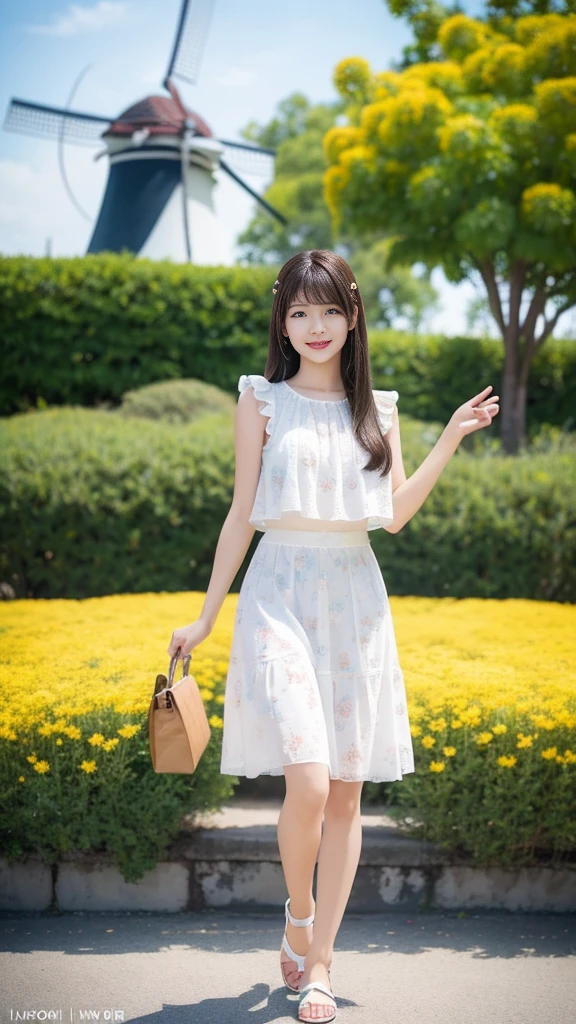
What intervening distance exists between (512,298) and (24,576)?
26.4ft

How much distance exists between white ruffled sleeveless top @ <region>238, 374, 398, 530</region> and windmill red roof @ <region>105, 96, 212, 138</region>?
16978 millimetres

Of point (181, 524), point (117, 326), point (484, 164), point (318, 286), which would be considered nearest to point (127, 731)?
point (318, 286)

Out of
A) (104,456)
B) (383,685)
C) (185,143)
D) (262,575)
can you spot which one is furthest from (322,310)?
(185,143)

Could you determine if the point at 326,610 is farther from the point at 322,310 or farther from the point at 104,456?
the point at 104,456

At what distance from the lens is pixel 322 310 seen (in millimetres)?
2541

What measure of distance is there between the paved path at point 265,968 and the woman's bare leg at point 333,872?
0.16 meters

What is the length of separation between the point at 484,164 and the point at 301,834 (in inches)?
378

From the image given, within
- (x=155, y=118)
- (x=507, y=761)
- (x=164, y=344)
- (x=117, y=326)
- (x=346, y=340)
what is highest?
(x=155, y=118)

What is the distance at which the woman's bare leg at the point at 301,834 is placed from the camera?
7.36ft

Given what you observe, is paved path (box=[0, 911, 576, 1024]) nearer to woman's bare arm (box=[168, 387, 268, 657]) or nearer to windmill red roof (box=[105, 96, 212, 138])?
woman's bare arm (box=[168, 387, 268, 657])

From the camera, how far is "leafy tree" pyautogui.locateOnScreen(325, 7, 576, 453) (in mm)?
10445

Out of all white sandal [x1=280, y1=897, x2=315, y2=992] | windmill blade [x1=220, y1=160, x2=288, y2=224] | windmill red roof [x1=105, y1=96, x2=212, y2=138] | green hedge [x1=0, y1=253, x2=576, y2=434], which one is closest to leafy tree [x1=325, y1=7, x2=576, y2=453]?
green hedge [x1=0, y1=253, x2=576, y2=434]

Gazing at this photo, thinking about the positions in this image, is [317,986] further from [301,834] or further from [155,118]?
[155,118]

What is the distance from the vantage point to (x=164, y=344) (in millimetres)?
12125
